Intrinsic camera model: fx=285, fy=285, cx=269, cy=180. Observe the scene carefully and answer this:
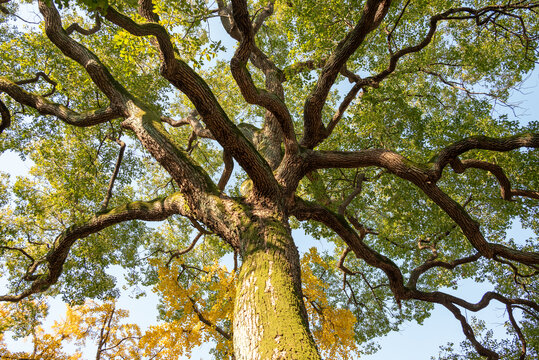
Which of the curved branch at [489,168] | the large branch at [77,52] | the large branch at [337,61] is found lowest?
the curved branch at [489,168]

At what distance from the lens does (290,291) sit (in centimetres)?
286

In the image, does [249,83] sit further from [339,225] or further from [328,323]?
[328,323]

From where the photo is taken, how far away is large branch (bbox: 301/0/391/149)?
4.64 meters

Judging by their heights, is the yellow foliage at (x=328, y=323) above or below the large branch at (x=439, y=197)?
below

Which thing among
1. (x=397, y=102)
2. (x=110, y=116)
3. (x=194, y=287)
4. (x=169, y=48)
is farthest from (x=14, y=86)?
(x=397, y=102)

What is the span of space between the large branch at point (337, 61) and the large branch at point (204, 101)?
182 centimetres

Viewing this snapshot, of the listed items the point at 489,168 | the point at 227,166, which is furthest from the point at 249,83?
the point at 489,168

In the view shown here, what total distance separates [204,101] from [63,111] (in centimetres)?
378

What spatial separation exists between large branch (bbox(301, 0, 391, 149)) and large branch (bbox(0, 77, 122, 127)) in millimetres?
3676

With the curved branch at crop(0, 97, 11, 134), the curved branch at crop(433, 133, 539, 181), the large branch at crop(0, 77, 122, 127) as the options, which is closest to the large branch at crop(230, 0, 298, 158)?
the curved branch at crop(433, 133, 539, 181)

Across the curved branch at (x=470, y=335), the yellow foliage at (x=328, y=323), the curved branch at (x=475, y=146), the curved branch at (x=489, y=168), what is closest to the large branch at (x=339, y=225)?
the yellow foliage at (x=328, y=323)

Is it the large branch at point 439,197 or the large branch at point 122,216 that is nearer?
the large branch at point 439,197

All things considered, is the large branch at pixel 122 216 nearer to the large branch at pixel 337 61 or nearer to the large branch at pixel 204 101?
the large branch at pixel 204 101

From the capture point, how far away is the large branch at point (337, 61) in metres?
4.64
